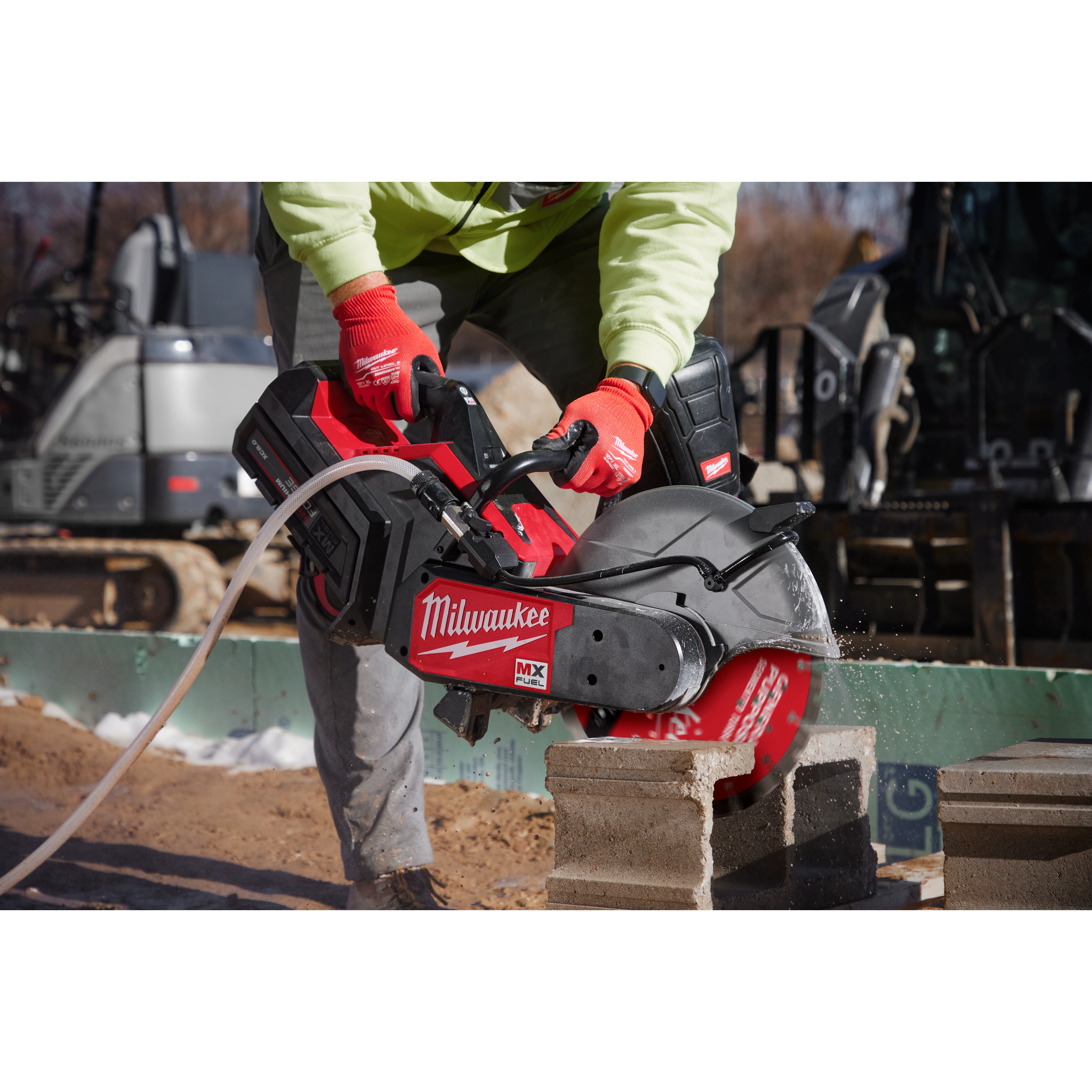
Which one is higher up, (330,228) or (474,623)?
(330,228)

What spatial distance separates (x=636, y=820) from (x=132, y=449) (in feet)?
20.7

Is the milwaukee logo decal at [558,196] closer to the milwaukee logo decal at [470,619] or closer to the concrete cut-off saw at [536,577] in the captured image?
the concrete cut-off saw at [536,577]

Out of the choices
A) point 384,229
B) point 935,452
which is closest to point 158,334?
point 935,452

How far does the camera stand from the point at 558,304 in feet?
8.46

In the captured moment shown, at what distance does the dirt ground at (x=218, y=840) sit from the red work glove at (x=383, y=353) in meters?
1.22

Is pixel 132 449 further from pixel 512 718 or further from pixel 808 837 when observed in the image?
pixel 808 837

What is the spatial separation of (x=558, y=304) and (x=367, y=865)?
1.31 metres

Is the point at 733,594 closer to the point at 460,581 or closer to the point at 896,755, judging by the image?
the point at 460,581

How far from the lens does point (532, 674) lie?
2.08 meters

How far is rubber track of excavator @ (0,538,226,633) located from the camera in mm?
7367

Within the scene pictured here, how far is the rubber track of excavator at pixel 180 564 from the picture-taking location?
7.37 m

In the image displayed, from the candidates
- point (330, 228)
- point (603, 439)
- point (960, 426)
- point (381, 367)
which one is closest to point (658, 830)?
point (603, 439)

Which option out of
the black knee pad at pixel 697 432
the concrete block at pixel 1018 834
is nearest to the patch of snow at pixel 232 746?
the black knee pad at pixel 697 432

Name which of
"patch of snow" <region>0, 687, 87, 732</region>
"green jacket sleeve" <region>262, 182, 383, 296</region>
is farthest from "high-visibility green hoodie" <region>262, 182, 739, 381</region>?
"patch of snow" <region>0, 687, 87, 732</region>
